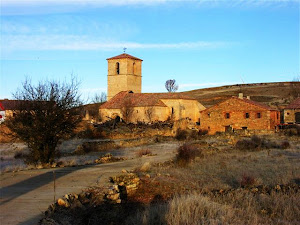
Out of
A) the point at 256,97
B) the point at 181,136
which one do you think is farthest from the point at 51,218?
the point at 256,97

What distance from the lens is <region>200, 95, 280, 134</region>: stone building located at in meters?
40.7

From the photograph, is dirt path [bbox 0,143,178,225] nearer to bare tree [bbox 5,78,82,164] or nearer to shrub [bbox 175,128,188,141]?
bare tree [bbox 5,78,82,164]

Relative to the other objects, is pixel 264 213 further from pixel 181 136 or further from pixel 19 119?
pixel 181 136

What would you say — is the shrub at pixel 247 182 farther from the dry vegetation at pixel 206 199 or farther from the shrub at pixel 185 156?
the shrub at pixel 185 156

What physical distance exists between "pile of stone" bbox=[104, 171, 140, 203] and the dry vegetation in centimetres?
17

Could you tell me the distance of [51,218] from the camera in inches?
287

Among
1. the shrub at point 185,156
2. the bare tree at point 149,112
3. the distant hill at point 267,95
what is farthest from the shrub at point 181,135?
the distant hill at point 267,95

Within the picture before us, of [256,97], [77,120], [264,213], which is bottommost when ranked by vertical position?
[264,213]

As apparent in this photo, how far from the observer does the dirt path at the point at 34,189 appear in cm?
786

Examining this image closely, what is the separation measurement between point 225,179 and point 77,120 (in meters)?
7.72

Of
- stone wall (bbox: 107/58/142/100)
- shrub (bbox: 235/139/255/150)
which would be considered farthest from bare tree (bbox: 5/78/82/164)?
stone wall (bbox: 107/58/142/100)

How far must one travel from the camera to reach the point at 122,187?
11367 millimetres

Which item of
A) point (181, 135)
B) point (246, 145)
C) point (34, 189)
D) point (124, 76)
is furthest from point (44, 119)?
point (124, 76)

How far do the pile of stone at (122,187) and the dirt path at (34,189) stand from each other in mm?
490
